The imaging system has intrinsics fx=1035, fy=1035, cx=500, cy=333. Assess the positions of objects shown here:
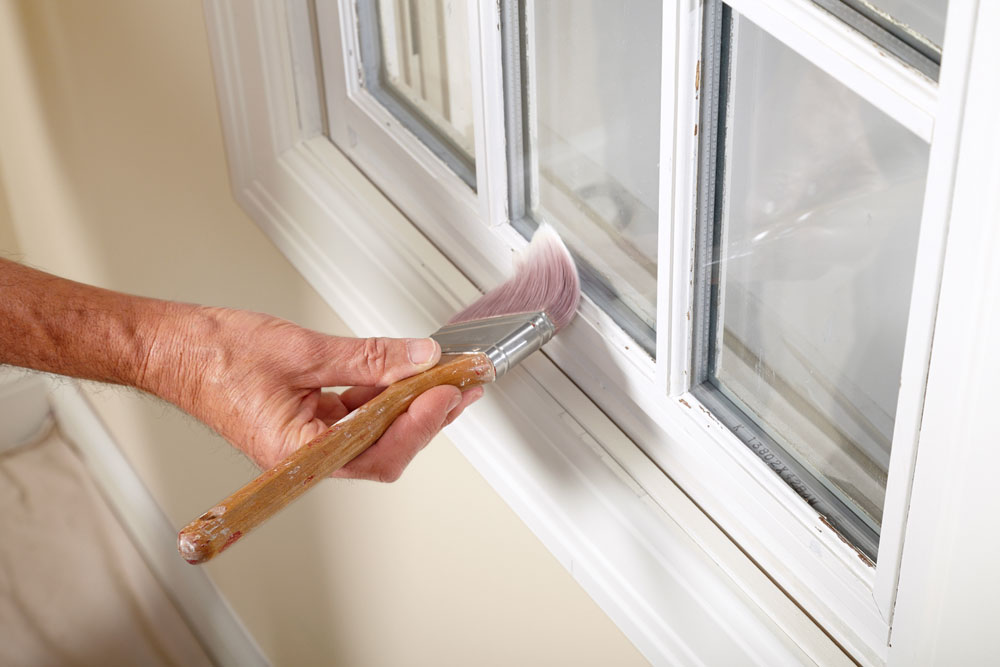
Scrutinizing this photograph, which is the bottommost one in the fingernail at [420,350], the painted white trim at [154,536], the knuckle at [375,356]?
the painted white trim at [154,536]

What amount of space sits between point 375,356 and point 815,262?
1.02 ft

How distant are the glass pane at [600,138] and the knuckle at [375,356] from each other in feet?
0.63

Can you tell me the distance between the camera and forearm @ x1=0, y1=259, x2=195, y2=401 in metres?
0.85

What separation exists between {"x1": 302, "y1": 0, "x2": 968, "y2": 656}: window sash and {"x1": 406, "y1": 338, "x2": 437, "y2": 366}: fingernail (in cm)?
15

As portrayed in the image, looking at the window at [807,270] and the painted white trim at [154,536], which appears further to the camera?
the painted white trim at [154,536]

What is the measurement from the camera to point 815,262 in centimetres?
67

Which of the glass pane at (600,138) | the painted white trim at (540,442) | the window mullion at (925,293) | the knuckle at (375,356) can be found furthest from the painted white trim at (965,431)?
the knuckle at (375,356)

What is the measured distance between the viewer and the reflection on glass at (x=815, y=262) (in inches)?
24.0

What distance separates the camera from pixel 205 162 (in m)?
1.17

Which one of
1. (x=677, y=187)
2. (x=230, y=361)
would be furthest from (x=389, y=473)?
(x=677, y=187)

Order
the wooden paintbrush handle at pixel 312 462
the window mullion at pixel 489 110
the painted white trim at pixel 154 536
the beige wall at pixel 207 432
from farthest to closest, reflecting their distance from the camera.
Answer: the painted white trim at pixel 154 536
the beige wall at pixel 207 432
the window mullion at pixel 489 110
the wooden paintbrush handle at pixel 312 462

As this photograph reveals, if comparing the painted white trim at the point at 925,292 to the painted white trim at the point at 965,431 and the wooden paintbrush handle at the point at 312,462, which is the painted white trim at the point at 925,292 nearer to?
the painted white trim at the point at 965,431

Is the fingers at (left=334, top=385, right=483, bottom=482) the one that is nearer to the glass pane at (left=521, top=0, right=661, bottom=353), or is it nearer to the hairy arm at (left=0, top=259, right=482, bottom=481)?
the hairy arm at (left=0, top=259, right=482, bottom=481)

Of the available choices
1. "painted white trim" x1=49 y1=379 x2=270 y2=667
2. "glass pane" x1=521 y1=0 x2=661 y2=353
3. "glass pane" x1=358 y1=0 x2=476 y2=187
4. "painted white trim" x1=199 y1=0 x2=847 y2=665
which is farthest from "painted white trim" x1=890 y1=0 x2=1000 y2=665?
"painted white trim" x1=49 y1=379 x2=270 y2=667
